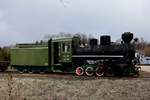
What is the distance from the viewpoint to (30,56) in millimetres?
33812

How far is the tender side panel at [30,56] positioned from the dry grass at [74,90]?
11595mm

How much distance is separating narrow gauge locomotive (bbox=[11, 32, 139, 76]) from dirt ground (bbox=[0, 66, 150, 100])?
7.75 metres

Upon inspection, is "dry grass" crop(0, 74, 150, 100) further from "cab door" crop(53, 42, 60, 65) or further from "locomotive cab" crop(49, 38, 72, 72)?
"cab door" crop(53, 42, 60, 65)

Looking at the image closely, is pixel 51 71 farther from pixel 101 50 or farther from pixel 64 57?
pixel 101 50

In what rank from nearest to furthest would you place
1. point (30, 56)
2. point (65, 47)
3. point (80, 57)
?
1. point (80, 57)
2. point (65, 47)
3. point (30, 56)

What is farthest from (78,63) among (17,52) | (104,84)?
(104,84)

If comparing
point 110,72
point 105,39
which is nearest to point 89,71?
point 110,72

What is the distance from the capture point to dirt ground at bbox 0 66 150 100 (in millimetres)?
16703

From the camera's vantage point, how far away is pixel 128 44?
28609 mm

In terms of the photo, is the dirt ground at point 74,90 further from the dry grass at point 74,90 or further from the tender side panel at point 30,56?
the tender side panel at point 30,56

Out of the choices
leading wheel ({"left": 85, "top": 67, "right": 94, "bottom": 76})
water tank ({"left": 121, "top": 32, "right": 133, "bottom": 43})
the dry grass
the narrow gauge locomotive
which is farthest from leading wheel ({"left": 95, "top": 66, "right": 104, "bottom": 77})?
the dry grass

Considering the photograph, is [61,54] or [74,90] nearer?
[74,90]

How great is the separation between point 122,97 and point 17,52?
20.1 meters

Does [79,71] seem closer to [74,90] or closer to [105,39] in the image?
[105,39]
